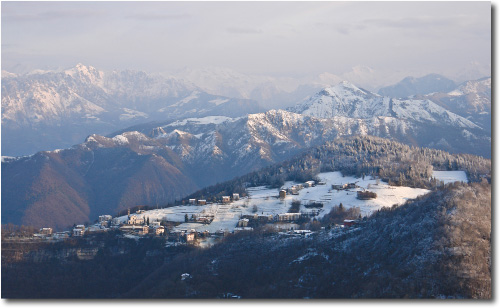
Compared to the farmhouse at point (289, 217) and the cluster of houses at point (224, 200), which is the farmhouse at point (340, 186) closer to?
the cluster of houses at point (224, 200)

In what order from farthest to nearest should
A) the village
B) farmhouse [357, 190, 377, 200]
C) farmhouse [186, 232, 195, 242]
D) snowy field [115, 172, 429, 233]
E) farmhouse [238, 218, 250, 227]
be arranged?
farmhouse [357, 190, 377, 200], snowy field [115, 172, 429, 233], farmhouse [238, 218, 250, 227], the village, farmhouse [186, 232, 195, 242]

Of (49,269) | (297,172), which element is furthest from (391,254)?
(297,172)

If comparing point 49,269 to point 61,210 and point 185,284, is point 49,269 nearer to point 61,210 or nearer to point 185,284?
point 185,284

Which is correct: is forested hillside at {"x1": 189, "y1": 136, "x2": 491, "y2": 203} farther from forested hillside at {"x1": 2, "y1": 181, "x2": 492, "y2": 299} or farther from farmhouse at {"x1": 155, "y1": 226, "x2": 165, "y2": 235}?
forested hillside at {"x1": 2, "y1": 181, "x2": 492, "y2": 299}

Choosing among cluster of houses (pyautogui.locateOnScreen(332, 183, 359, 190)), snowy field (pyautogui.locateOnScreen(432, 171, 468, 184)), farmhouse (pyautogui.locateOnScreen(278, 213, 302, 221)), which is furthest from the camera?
snowy field (pyautogui.locateOnScreen(432, 171, 468, 184))

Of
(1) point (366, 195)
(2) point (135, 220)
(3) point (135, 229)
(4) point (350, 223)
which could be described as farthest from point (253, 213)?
(4) point (350, 223)

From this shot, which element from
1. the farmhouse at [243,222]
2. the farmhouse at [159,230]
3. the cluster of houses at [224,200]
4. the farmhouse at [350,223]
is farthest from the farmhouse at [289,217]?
the farmhouse at [159,230]

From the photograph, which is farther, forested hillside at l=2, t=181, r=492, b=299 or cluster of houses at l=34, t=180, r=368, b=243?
cluster of houses at l=34, t=180, r=368, b=243

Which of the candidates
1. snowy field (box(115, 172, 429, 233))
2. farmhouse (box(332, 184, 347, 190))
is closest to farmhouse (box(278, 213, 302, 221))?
snowy field (box(115, 172, 429, 233))
